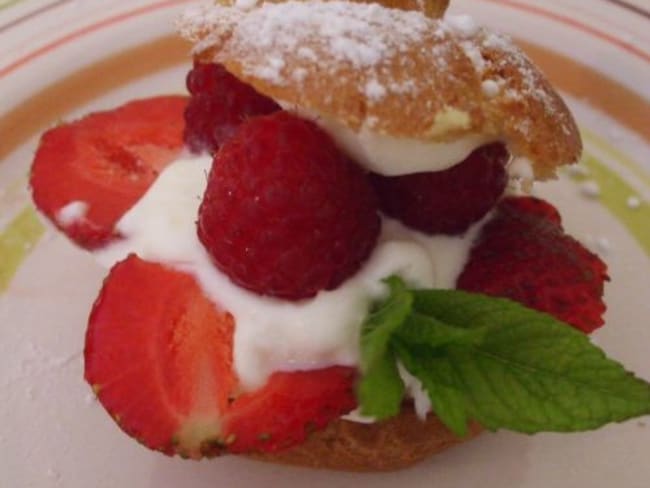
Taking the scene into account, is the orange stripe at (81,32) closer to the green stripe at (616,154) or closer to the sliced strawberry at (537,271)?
the green stripe at (616,154)

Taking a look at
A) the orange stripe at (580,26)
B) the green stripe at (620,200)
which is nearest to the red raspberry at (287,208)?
the green stripe at (620,200)

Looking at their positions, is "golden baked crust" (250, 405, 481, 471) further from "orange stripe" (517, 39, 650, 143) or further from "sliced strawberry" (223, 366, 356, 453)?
"orange stripe" (517, 39, 650, 143)

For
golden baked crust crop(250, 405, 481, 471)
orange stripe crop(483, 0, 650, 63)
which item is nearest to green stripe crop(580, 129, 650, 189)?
orange stripe crop(483, 0, 650, 63)

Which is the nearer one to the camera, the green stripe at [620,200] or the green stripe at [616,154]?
the green stripe at [620,200]

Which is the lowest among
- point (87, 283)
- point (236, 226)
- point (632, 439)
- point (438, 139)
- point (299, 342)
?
point (87, 283)

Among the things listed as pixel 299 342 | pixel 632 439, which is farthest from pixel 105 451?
pixel 632 439

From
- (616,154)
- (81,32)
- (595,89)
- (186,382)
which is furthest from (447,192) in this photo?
(81,32)

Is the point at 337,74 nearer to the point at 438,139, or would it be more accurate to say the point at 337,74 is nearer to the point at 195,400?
the point at 438,139
